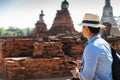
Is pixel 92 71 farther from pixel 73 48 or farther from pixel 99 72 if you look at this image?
pixel 73 48

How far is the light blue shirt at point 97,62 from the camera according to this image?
245cm

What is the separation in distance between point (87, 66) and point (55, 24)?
26.6m

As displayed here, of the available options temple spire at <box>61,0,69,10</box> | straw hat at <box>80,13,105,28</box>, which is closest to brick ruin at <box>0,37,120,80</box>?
straw hat at <box>80,13,105,28</box>

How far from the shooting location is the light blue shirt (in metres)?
2.45

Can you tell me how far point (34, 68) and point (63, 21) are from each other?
73.1 feet

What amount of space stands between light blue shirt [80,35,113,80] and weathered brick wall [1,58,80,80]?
4270mm

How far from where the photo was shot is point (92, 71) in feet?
8.05

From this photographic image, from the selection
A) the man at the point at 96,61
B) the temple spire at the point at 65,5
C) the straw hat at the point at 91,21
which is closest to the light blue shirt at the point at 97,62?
the man at the point at 96,61

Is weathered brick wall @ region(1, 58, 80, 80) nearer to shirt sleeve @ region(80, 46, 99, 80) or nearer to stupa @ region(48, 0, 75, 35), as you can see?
shirt sleeve @ region(80, 46, 99, 80)

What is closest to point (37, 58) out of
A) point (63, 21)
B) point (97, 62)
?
point (97, 62)

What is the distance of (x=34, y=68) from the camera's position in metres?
6.86

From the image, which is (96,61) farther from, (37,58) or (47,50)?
(47,50)

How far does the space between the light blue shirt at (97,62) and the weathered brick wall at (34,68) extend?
427 cm

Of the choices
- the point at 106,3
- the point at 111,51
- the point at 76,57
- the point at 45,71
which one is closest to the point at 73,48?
the point at 76,57
